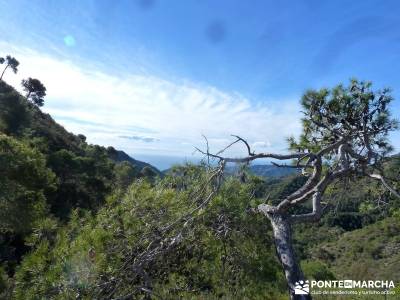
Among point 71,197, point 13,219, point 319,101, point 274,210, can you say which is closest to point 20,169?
point 13,219

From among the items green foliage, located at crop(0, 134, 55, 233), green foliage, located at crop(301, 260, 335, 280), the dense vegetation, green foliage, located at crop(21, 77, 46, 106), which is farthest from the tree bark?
green foliage, located at crop(21, 77, 46, 106)

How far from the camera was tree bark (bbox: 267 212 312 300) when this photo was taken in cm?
311

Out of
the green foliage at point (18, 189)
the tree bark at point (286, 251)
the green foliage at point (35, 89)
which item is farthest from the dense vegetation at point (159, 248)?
the green foliage at point (35, 89)

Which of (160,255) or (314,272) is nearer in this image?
(160,255)

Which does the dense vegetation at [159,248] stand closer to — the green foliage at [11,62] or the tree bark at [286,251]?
the tree bark at [286,251]

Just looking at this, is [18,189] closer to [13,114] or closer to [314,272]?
[314,272]

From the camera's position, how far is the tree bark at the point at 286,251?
311 cm

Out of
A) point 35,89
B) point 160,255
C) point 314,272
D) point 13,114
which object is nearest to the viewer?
point 160,255

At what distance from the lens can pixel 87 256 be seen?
2699 millimetres

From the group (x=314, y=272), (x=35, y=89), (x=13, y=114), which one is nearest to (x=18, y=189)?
(x=314, y=272)

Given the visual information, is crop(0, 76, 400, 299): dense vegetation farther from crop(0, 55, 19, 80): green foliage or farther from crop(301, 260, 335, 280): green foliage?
crop(0, 55, 19, 80): green foliage

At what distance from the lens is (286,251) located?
3281mm

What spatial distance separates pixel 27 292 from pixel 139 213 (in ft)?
3.66

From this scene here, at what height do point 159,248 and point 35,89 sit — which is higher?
point 35,89
